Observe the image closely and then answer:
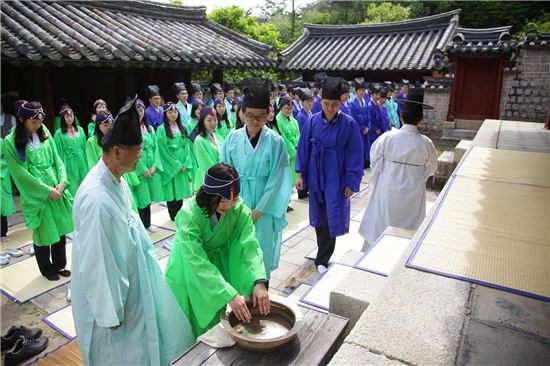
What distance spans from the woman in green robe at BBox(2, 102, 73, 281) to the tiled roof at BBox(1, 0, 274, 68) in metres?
3.18

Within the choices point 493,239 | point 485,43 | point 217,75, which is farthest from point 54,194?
point 485,43

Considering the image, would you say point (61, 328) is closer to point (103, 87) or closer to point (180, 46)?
point (103, 87)

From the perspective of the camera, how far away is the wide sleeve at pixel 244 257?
286 centimetres

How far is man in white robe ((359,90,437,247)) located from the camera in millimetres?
4934

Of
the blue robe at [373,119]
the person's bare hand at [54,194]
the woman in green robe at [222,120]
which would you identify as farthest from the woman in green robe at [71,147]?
the blue robe at [373,119]

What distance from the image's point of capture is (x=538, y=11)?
27109 mm

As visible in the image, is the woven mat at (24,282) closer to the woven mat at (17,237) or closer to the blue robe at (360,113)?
the woven mat at (17,237)

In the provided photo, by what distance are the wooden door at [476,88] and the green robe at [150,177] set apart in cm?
1415

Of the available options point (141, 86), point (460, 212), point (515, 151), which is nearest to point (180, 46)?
point (141, 86)

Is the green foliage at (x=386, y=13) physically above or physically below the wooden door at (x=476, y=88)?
above

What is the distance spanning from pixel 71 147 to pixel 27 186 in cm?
205

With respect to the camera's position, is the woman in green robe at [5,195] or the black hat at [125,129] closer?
the black hat at [125,129]

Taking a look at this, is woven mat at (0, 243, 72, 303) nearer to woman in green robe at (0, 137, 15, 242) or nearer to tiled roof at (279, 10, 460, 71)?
woman in green robe at (0, 137, 15, 242)

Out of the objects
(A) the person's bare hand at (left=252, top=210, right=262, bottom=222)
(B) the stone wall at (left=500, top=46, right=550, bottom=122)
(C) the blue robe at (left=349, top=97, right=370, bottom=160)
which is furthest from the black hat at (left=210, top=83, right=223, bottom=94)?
(B) the stone wall at (left=500, top=46, right=550, bottom=122)
